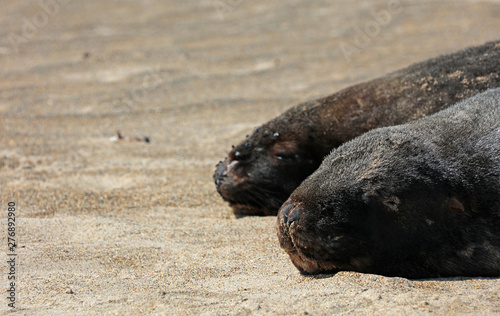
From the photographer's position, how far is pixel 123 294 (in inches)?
115

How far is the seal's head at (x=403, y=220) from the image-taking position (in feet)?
9.42

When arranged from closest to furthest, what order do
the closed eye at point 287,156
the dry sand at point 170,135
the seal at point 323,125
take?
the dry sand at point 170,135 < the seal at point 323,125 < the closed eye at point 287,156

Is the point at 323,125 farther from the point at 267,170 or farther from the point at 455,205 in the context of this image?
the point at 455,205

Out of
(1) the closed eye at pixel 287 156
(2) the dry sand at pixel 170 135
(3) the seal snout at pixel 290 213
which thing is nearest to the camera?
(2) the dry sand at pixel 170 135

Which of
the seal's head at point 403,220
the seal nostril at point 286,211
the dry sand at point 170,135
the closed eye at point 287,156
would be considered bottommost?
the dry sand at point 170,135

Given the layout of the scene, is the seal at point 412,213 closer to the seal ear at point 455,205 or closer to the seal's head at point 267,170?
the seal ear at point 455,205

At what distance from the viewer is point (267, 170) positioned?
14.3 ft

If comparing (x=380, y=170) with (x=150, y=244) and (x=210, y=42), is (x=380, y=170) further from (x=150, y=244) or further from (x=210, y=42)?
(x=210, y=42)

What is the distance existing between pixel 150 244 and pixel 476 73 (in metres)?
2.48

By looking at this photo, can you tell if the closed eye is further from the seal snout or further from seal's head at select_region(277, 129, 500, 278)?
seal's head at select_region(277, 129, 500, 278)

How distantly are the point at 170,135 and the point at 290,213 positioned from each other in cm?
323

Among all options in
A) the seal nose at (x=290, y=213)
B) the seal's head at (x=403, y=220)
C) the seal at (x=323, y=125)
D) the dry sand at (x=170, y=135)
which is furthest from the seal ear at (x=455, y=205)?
the seal at (x=323, y=125)

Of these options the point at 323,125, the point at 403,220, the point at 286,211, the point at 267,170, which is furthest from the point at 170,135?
the point at 403,220

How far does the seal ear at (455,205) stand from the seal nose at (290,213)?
73 cm
